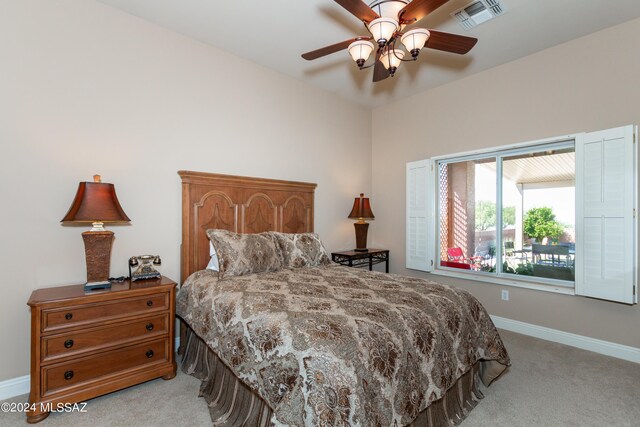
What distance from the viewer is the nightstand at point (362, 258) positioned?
13.6 ft

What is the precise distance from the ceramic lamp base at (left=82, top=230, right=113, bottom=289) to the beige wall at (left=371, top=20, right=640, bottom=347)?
11.9 feet

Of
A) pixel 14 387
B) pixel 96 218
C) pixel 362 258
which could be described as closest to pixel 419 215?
pixel 362 258

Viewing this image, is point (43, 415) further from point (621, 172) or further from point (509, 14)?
point (621, 172)

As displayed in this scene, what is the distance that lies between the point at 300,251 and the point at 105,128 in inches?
79.9

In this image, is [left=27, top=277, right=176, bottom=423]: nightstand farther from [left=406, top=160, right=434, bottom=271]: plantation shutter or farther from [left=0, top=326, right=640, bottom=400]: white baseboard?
[left=406, top=160, right=434, bottom=271]: plantation shutter

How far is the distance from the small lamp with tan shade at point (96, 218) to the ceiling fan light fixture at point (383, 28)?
212 centimetres

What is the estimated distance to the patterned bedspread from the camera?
1363mm

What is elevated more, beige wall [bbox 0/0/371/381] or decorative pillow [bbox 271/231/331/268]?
beige wall [bbox 0/0/371/381]

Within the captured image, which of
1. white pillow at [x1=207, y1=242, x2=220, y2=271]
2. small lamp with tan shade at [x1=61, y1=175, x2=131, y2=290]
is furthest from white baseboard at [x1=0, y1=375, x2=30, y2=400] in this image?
white pillow at [x1=207, y1=242, x2=220, y2=271]

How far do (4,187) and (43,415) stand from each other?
1.54m

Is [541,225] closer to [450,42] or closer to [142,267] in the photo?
[450,42]

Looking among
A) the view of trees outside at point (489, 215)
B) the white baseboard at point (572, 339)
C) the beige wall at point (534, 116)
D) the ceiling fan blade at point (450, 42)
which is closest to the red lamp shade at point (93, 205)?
the ceiling fan blade at point (450, 42)

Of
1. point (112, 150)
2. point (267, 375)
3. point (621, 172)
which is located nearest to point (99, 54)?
point (112, 150)

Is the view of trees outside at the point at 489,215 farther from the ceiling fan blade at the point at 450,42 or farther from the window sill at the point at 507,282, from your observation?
the ceiling fan blade at the point at 450,42
